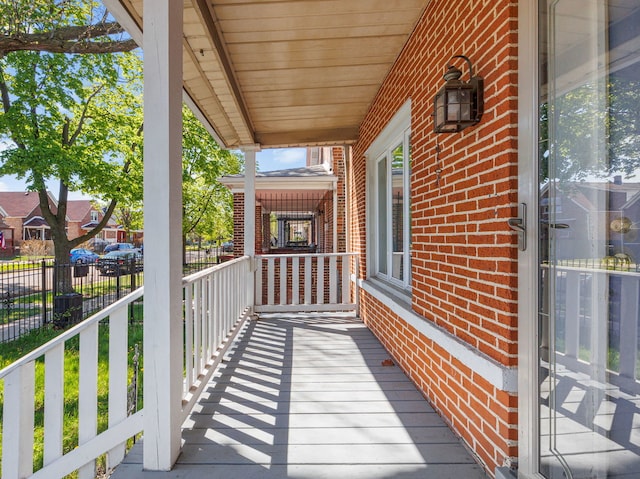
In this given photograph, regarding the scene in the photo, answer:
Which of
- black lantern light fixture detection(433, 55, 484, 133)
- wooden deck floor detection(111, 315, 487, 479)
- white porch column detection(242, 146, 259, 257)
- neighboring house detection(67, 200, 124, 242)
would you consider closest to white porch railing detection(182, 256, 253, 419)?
wooden deck floor detection(111, 315, 487, 479)

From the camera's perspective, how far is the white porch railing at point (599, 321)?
1.13 meters

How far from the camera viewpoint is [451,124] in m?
1.96

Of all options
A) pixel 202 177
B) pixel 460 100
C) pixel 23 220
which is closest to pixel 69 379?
pixel 460 100

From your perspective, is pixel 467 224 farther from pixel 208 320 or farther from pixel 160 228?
pixel 208 320

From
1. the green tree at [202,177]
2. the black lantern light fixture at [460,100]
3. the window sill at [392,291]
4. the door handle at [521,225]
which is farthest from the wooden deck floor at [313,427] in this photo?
the green tree at [202,177]

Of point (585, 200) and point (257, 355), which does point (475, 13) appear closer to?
point (585, 200)

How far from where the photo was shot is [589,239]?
51.4 inches

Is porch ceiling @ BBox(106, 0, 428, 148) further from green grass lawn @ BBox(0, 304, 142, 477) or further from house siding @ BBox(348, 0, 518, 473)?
green grass lawn @ BBox(0, 304, 142, 477)

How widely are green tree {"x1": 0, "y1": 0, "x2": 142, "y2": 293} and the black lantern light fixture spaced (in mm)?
5709

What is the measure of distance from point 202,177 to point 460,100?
11516 mm

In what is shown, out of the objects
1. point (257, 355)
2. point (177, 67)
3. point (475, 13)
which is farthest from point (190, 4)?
point (257, 355)

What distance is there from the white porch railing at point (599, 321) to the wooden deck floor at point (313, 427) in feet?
2.92

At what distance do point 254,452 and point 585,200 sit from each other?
1908 millimetres

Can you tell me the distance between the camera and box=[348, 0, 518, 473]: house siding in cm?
164
